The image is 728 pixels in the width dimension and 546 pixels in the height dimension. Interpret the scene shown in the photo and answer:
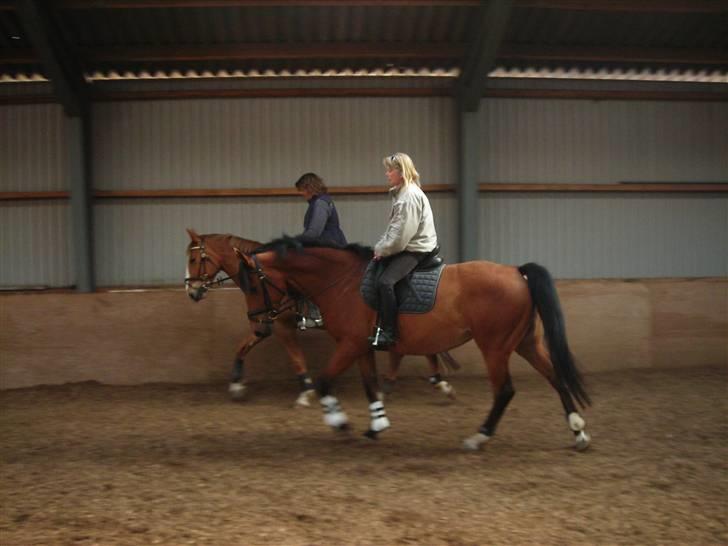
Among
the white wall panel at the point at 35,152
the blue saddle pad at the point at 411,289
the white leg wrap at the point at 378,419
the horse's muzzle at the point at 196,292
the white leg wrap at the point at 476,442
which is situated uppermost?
the white wall panel at the point at 35,152

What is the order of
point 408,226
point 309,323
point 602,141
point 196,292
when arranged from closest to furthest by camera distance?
point 408,226
point 309,323
point 196,292
point 602,141

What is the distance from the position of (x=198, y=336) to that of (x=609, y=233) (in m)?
6.45

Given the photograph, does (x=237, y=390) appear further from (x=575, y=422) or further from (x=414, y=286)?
(x=575, y=422)

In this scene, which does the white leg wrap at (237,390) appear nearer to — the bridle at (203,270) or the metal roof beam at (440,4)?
the bridle at (203,270)

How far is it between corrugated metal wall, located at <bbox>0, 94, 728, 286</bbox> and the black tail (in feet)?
16.7

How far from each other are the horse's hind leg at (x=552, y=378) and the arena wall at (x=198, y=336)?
2963 millimetres

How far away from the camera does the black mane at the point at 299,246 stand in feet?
20.9

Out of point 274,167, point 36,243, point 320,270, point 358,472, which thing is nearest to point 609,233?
point 274,167

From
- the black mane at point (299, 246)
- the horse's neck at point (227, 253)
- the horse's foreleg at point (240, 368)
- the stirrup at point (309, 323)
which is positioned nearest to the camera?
the black mane at point (299, 246)

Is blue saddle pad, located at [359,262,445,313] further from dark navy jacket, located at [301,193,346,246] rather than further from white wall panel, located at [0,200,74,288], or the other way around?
white wall panel, located at [0,200,74,288]

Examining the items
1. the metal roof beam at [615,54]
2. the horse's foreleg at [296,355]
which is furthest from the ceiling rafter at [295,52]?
the horse's foreleg at [296,355]

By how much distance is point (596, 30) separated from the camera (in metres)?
10.5

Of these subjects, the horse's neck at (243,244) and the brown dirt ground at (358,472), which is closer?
the brown dirt ground at (358,472)

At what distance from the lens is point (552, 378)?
19.9 ft
